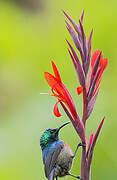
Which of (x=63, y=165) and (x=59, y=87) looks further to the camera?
(x=63, y=165)

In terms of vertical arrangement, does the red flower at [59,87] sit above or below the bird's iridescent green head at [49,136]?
above

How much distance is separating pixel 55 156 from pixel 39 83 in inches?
35.8

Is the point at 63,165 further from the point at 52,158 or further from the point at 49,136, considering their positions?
the point at 49,136

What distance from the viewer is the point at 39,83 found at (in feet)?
6.69

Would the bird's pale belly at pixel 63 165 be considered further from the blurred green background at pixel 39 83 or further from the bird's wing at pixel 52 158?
the blurred green background at pixel 39 83

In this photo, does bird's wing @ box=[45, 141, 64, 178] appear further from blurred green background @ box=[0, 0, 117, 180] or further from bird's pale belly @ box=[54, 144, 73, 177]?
blurred green background @ box=[0, 0, 117, 180]

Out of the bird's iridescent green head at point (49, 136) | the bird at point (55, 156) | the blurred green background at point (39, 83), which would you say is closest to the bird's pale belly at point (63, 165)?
the bird at point (55, 156)

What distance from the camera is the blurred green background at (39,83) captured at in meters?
1.61

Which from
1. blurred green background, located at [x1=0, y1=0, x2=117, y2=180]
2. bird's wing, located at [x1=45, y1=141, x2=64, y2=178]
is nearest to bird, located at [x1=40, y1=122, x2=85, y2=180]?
bird's wing, located at [x1=45, y1=141, x2=64, y2=178]

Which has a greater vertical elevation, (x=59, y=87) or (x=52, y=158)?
(x=59, y=87)

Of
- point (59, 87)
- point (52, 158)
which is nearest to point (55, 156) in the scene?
point (52, 158)

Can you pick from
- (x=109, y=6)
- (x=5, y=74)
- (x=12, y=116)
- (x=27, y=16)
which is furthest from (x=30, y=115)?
(x=27, y=16)

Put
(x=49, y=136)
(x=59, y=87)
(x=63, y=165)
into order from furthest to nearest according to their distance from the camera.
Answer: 1. (x=49, y=136)
2. (x=63, y=165)
3. (x=59, y=87)

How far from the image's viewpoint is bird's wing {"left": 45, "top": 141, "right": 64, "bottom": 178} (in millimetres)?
1129
